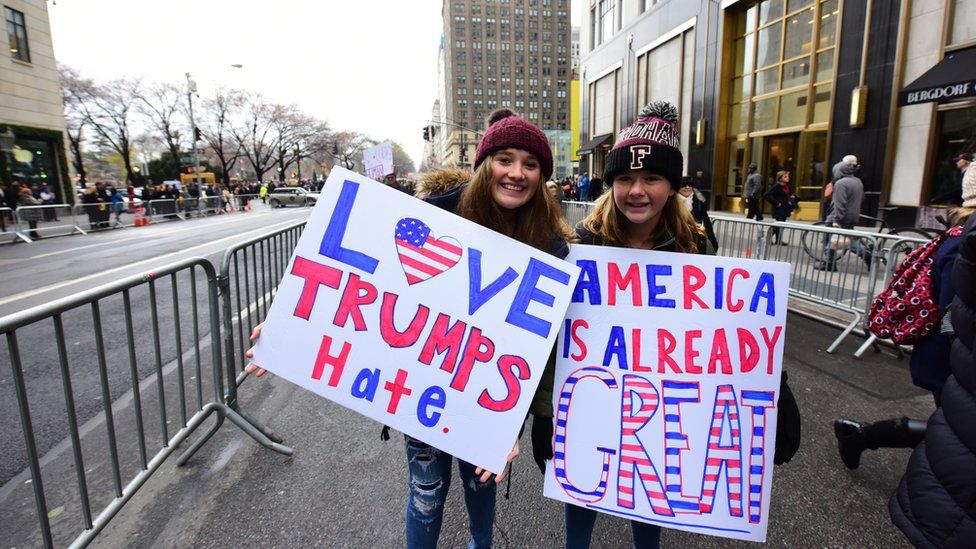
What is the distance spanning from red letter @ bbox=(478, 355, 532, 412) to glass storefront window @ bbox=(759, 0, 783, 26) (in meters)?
19.7

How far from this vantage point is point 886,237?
5043 mm

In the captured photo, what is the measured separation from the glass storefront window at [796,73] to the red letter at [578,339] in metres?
17.6

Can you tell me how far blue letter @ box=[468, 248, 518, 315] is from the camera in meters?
1.76

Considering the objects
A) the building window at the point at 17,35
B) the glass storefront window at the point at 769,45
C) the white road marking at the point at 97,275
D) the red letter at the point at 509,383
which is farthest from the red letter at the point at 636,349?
the building window at the point at 17,35

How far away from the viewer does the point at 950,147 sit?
11250 mm

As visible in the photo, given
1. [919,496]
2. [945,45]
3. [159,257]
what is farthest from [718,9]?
[919,496]

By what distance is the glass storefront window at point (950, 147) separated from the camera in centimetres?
1078

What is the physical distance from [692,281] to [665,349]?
11.2 inches

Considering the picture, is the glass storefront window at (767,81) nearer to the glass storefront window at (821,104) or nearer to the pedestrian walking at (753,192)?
the glass storefront window at (821,104)

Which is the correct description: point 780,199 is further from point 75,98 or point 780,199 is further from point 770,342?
point 75,98

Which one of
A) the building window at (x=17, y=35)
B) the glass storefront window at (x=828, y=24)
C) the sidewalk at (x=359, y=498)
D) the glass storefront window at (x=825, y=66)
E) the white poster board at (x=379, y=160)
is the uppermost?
the building window at (x=17, y=35)

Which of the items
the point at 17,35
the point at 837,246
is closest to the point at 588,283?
the point at 837,246

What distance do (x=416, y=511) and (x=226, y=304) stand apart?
215cm

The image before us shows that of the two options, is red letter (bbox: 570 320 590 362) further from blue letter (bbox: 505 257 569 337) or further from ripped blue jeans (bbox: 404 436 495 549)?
ripped blue jeans (bbox: 404 436 495 549)
